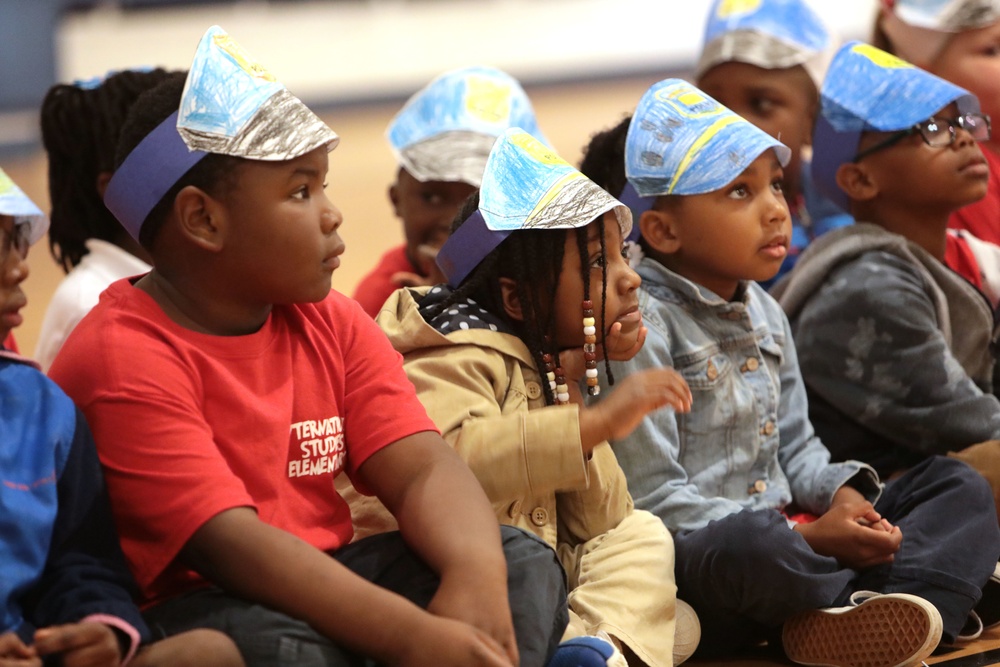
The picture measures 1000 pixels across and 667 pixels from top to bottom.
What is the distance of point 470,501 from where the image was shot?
1.45m

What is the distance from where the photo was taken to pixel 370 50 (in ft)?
24.4

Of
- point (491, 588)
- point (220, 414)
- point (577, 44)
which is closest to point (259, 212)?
point (220, 414)

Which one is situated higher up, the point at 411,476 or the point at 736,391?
the point at 411,476

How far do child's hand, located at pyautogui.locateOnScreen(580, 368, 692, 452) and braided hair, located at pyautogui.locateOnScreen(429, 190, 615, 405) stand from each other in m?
0.20

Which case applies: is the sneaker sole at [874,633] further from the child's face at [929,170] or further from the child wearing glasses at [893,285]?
the child's face at [929,170]

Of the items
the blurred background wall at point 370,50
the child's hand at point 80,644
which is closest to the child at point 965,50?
the child's hand at point 80,644

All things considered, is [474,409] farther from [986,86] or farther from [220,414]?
[986,86]

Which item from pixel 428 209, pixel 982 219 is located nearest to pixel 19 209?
pixel 428 209

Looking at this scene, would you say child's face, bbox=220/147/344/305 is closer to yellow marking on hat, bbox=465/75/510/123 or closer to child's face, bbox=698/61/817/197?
yellow marking on hat, bbox=465/75/510/123

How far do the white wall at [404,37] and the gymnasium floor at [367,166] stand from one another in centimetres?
15

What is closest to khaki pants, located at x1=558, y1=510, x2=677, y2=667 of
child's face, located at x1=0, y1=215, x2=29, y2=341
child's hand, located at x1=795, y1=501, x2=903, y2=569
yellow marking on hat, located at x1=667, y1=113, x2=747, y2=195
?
child's hand, located at x1=795, y1=501, x2=903, y2=569

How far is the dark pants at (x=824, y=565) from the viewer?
1.75m

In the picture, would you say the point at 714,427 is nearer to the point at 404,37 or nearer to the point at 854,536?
the point at 854,536

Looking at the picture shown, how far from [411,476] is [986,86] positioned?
1.95 meters
